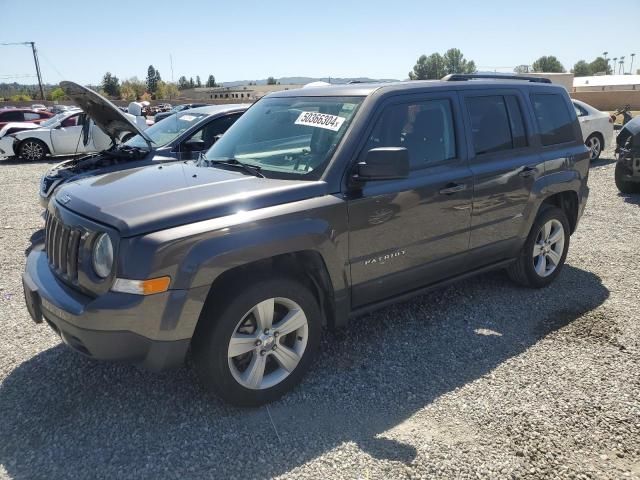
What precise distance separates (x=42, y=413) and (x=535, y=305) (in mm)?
3971

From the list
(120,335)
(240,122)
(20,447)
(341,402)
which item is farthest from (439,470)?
(240,122)

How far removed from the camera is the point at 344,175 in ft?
11.1

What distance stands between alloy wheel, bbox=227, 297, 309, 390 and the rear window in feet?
6.85

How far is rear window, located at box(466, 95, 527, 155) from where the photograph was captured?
4.21 m

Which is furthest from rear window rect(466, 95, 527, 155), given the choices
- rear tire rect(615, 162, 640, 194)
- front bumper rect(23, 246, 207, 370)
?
rear tire rect(615, 162, 640, 194)

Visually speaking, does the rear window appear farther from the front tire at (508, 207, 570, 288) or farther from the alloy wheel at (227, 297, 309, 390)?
the alloy wheel at (227, 297, 309, 390)

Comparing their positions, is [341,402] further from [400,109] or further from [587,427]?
[400,109]

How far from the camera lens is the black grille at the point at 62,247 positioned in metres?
2.97

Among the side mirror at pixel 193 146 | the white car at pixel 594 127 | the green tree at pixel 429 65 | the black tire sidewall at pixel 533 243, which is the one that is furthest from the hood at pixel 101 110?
the green tree at pixel 429 65

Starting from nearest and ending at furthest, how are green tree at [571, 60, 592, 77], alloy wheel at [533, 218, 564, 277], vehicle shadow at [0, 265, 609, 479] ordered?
vehicle shadow at [0, 265, 609, 479]
alloy wheel at [533, 218, 564, 277]
green tree at [571, 60, 592, 77]

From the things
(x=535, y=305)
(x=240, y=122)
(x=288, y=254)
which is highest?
(x=240, y=122)

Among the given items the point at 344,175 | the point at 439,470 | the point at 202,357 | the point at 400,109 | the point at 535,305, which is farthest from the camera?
the point at 535,305

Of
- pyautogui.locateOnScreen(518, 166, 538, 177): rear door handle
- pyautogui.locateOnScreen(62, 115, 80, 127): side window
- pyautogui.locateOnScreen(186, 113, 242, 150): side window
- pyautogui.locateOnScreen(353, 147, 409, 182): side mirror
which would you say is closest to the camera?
pyautogui.locateOnScreen(353, 147, 409, 182): side mirror

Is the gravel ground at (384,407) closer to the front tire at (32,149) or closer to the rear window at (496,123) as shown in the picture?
the rear window at (496,123)
